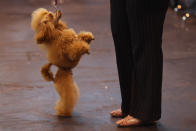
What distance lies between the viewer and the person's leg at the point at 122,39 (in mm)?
1531

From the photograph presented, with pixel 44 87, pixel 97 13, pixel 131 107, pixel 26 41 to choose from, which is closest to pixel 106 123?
pixel 131 107

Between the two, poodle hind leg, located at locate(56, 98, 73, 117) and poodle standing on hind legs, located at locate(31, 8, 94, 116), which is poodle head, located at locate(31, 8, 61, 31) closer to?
poodle standing on hind legs, located at locate(31, 8, 94, 116)

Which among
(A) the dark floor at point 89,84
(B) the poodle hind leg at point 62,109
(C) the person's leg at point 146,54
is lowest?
(A) the dark floor at point 89,84

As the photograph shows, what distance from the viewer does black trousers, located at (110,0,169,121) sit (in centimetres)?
145

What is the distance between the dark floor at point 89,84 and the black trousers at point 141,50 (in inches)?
5.6

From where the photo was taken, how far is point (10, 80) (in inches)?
88.2

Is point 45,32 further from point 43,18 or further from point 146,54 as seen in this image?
point 146,54

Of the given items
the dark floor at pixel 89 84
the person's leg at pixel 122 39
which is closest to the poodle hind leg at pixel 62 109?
the dark floor at pixel 89 84

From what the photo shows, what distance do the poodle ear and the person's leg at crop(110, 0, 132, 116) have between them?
0.26 m

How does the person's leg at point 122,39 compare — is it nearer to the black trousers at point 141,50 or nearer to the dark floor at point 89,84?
the black trousers at point 141,50

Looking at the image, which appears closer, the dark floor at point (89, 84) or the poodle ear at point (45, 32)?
the poodle ear at point (45, 32)

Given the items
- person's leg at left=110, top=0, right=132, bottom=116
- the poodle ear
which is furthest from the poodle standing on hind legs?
person's leg at left=110, top=0, right=132, bottom=116

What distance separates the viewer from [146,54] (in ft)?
4.91

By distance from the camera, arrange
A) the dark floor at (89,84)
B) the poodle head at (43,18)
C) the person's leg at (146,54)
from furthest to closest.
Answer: the dark floor at (89,84)
the poodle head at (43,18)
the person's leg at (146,54)
